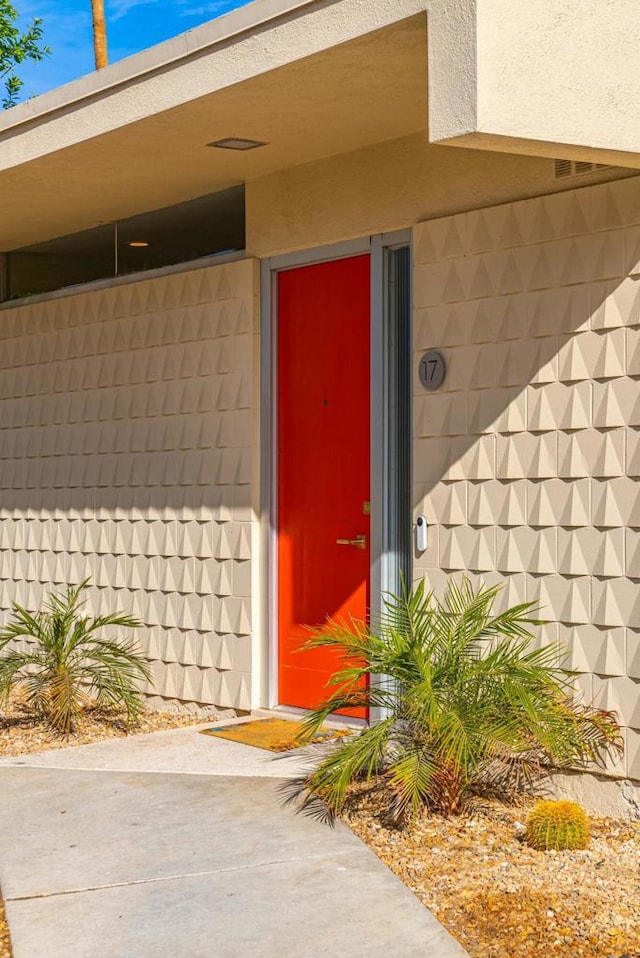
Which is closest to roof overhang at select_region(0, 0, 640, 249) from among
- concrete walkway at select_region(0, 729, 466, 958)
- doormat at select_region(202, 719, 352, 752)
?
concrete walkway at select_region(0, 729, 466, 958)

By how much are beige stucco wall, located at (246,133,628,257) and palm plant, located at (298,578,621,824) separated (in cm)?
221

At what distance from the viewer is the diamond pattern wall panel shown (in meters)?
6.07

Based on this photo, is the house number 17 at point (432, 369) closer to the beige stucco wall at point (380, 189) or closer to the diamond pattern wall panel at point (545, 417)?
the diamond pattern wall panel at point (545, 417)

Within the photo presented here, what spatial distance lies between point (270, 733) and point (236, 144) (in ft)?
12.0

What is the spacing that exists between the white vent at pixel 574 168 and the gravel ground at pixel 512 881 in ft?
10.5

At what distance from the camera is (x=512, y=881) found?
16.8 feet

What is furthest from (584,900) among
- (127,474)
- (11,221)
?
(11,221)

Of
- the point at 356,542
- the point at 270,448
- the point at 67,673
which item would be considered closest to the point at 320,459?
the point at 270,448

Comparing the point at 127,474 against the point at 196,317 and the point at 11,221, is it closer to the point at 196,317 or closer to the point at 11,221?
the point at 196,317

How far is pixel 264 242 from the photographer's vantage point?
8.39 m

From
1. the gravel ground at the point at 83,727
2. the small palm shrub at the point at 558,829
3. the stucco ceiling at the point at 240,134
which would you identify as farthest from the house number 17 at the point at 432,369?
the gravel ground at the point at 83,727

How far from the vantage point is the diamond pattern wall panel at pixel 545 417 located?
607 cm

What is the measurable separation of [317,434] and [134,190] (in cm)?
228

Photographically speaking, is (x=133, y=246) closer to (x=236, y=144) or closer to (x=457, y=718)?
(x=236, y=144)
